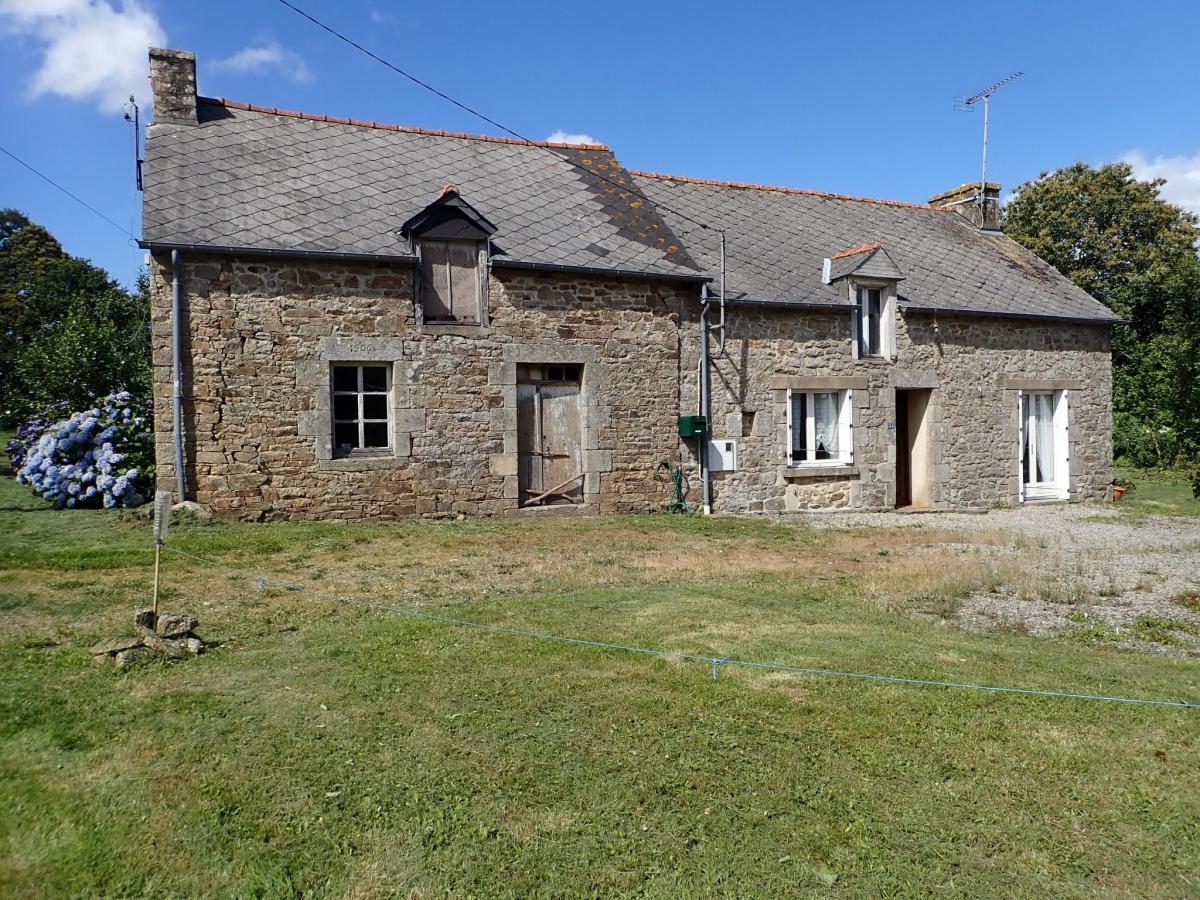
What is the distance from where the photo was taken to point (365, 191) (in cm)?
1169

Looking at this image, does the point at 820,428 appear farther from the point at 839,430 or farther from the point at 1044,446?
the point at 1044,446

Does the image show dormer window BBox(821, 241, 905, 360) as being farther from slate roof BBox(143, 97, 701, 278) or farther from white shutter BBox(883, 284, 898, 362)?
slate roof BBox(143, 97, 701, 278)

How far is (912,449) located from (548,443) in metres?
6.84

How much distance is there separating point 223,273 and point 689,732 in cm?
867

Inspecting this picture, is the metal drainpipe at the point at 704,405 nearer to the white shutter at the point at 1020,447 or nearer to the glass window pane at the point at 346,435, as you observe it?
the glass window pane at the point at 346,435

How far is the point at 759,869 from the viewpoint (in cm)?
281

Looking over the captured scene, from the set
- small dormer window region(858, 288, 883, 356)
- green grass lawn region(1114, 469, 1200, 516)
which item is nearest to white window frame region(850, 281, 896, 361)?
small dormer window region(858, 288, 883, 356)

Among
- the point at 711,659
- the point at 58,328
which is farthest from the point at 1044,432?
the point at 58,328

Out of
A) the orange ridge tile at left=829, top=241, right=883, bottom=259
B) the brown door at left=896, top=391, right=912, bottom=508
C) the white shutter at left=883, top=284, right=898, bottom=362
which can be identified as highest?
the orange ridge tile at left=829, top=241, right=883, bottom=259

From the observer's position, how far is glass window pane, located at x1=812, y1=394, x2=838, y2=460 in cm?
1336

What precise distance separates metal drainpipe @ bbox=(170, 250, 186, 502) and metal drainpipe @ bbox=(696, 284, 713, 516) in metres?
6.98

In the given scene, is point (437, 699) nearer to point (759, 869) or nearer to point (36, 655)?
point (759, 869)

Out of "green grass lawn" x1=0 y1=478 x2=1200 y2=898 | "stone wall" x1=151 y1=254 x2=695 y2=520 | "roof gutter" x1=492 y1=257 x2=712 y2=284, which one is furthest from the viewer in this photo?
"roof gutter" x1=492 y1=257 x2=712 y2=284

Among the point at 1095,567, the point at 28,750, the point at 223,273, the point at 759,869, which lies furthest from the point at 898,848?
the point at 223,273
